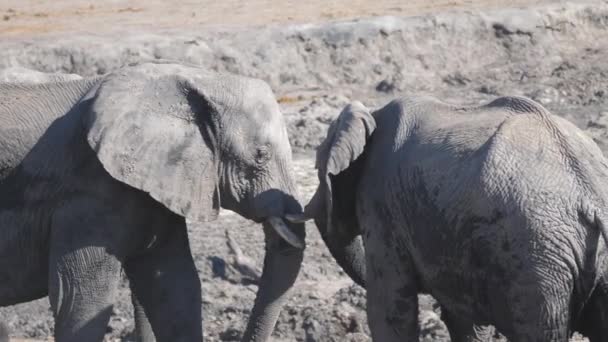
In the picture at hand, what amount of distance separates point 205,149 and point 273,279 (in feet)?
2.09

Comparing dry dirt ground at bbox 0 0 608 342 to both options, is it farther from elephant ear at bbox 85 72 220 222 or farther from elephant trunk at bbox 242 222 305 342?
elephant ear at bbox 85 72 220 222

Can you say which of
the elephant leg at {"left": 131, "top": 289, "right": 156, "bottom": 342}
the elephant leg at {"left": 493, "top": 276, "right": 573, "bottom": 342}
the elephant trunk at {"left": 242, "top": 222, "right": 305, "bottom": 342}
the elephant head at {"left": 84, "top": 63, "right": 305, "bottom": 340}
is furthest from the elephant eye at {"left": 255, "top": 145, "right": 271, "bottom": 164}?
the elephant leg at {"left": 493, "top": 276, "right": 573, "bottom": 342}

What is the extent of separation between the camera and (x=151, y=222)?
6590 millimetres

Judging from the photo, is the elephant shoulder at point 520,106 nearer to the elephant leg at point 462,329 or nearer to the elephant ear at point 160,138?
the elephant leg at point 462,329

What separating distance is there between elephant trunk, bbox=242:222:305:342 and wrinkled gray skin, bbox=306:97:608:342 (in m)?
0.17

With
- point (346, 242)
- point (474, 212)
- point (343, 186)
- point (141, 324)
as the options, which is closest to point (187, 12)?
point (141, 324)

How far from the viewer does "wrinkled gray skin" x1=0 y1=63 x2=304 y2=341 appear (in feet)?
21.1

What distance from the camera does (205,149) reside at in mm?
6590

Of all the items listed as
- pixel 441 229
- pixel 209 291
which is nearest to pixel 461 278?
pixel 441 229

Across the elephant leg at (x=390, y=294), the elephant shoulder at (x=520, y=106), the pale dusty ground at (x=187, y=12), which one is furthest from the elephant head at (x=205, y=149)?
the pale dusty ground at (x=187, y=12)

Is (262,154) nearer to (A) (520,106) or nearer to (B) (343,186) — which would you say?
(B) (343,186)

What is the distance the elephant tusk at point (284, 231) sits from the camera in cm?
666

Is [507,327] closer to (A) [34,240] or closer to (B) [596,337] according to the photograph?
(B) [596,337]

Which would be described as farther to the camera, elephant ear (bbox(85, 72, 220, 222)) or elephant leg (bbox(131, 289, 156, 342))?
elephant leg (bbox(131, 289, 156, 342))
